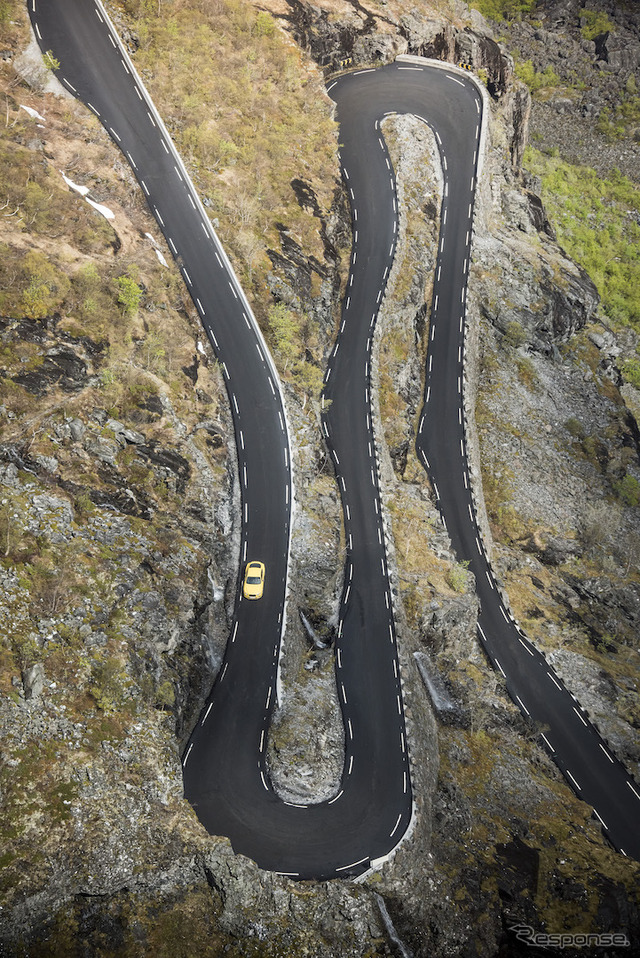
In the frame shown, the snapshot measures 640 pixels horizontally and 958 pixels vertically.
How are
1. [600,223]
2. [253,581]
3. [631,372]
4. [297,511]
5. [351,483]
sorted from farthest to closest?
1. [600,223]
2. [631,372]
3. [351,483]
4. [297,511]
5. [253,581]

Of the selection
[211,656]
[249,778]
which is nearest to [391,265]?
[211,656]

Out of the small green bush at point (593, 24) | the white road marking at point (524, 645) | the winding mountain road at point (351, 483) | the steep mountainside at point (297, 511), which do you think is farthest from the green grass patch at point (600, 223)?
the white road marking at point (524, 645)

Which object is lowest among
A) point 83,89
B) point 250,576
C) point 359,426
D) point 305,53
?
point 250,576

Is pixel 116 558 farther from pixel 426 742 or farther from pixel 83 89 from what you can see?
pixel 83 89

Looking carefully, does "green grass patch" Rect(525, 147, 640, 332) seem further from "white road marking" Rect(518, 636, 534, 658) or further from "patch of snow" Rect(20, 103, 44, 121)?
"patch of snow" Rect(20, 103, 44, 121)

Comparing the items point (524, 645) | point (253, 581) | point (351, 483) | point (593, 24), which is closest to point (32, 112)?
point (351, 483)

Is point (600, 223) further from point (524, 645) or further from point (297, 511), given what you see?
point (297, 511)
